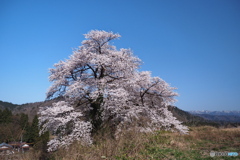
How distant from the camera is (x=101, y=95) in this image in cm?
1080

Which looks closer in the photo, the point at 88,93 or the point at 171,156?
the point at 171,156

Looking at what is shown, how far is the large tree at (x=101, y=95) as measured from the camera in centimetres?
973

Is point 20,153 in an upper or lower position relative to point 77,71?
lower

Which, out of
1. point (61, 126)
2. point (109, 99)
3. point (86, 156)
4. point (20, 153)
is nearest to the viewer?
point (86, 156)

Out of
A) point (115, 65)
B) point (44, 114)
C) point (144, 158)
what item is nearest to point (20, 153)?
point (44, 114)

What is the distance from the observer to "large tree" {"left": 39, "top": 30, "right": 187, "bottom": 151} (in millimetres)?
9734

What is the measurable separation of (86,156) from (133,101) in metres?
6.62

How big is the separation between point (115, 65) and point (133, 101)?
8.90 ft

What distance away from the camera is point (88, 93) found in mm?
10836

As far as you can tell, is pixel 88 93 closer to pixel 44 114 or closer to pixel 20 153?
pixel 44 114

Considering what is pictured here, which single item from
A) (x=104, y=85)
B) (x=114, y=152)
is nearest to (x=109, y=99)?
(x=104, y=85)

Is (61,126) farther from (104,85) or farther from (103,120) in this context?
(104,85)

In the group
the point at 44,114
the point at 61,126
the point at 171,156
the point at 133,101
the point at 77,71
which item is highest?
the point at 77,71

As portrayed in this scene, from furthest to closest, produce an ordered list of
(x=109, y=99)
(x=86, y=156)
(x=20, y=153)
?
(x=109, y=99) → (x=20, y=153) → (x=86, y=156)
